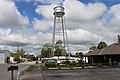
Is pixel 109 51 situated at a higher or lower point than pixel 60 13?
lower

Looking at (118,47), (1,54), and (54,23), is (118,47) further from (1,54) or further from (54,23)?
(1,54)

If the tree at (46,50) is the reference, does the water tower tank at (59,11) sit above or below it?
above

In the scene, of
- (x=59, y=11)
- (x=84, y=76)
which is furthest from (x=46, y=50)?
(x=84, y=76)

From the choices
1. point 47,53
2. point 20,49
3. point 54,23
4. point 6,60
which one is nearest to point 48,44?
point 47,53

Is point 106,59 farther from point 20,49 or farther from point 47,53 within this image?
point 20,49

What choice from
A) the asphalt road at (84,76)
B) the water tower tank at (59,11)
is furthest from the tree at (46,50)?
the asphalt road at (84,76)

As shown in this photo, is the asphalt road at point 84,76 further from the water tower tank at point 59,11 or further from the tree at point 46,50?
the tree at point 46,50

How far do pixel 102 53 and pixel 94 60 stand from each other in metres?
10.7

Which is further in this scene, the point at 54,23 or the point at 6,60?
the point at 6,60

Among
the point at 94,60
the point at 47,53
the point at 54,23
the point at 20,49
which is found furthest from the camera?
the point at 20,49

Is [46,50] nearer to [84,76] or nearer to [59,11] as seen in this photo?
[59,11]

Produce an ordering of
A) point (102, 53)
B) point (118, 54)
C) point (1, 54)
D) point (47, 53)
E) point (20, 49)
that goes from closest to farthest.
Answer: point (118, 54)
point (102, 53)
point (1, 54)
point (47, 53)
point (20, 49)

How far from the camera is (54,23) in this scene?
75.4 meters

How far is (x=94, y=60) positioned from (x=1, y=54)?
64451mm
